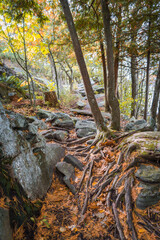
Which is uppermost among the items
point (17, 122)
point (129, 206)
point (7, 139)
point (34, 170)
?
point (17, 122)

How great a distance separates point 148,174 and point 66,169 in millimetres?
2195

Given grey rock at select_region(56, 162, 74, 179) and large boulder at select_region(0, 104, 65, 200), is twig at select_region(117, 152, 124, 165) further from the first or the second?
large boulder at select_region(0, 104, 65, 200)

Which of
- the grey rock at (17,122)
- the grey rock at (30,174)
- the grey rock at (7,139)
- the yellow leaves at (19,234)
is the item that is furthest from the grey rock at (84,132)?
the yellow leaves at (19,234)

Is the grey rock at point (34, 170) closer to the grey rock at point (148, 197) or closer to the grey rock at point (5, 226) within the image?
the grey rock at point (5, 226)

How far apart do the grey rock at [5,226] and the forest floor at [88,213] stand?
21 cm

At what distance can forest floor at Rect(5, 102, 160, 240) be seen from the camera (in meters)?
2.16

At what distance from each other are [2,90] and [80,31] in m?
6.79

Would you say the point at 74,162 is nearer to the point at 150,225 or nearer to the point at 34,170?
the point at 34,170

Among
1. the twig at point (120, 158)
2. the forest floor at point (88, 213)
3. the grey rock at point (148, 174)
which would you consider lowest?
the forest floor at point (88, 213)

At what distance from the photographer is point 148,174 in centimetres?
259

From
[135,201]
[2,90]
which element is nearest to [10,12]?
[2,90]

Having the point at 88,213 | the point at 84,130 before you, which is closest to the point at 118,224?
the point at 88,213

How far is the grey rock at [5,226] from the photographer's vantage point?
157 centimetres

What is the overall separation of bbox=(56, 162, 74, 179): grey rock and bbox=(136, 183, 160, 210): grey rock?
1.84 m
